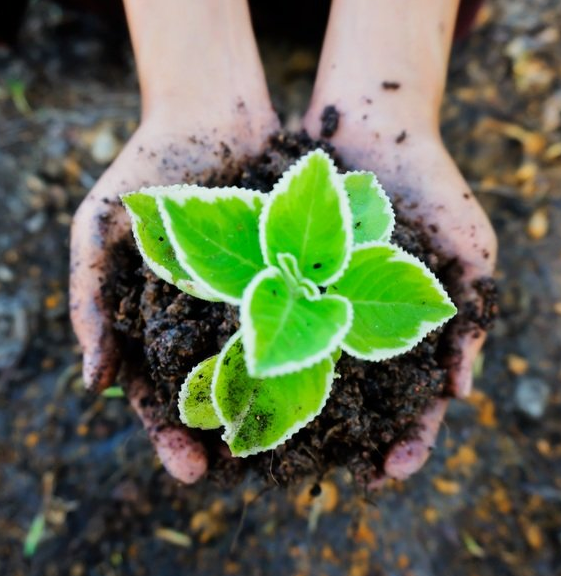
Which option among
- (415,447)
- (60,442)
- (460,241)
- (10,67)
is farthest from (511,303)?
(10,67)

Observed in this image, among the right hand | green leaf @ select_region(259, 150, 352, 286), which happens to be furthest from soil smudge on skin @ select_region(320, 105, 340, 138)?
green leaf @ select_region(259, 150, 352, 286)

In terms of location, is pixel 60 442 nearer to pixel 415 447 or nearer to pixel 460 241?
pixel 415 447

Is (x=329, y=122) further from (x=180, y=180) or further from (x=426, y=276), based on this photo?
(x=426, y=276)

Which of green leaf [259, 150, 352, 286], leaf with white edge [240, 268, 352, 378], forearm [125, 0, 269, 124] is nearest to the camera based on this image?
leaf with white edge [240, 268, 352, 378]

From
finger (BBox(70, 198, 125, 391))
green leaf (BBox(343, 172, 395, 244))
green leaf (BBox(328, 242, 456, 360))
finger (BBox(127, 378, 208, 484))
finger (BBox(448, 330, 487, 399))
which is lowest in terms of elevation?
finger (BBox(127, 378, 208, 484))

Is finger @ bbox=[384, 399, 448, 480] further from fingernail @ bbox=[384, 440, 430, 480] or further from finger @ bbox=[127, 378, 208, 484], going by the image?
finger @ bbox=[127, 378, 208, 484]

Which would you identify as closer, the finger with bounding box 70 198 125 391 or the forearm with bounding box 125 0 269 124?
the finger with bounding box 70 198 125 391
